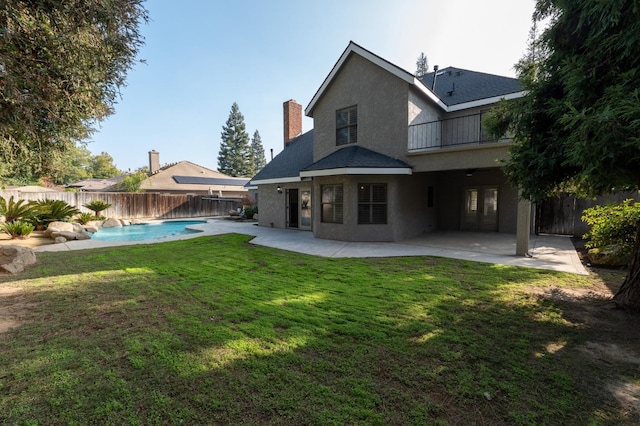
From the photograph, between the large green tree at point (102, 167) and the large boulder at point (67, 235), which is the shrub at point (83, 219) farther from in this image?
the large green tree at point (102, 167)

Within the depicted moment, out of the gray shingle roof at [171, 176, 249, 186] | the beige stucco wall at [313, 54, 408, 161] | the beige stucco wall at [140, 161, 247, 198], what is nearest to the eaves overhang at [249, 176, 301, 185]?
the beige stucco wall at [313, 54, 408, 161]

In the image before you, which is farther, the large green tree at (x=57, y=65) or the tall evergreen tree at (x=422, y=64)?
the tall evergreen tree at (x=422, y=64)

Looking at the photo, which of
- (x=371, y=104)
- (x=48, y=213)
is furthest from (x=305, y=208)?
(x=48, y=213)

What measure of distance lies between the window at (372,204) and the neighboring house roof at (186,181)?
2655cm

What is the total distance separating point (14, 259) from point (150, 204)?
18.8 metres

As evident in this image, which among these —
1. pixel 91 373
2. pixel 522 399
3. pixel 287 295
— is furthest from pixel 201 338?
pixel 522 399

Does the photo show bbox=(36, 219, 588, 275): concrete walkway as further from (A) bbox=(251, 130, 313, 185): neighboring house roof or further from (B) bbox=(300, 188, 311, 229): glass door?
(A) bbox=(251, 130, 313, 185): neighboring house roof

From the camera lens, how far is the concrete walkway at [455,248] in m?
7.83

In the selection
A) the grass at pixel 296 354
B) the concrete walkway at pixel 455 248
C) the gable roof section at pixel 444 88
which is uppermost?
the gable roof section at pixel 444 88

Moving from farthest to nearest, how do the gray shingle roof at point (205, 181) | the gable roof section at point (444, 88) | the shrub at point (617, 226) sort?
the gray shingle roof at point (205, 181), the gable roof section at point (444, 88), the shrub at point (617, 226)

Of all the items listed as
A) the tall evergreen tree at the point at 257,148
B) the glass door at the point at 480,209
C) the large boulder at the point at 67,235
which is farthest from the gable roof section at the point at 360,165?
the tall evergreen tree at the point at 257,148

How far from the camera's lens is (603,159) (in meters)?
2.87

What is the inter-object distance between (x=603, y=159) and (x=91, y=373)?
17.2ft

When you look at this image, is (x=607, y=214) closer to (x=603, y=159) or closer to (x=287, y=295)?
(x=603, y=159)
